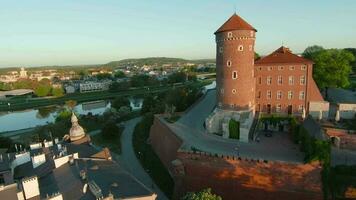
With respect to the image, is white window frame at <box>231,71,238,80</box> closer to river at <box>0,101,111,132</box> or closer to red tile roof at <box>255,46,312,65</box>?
red tile roof at <box>255,46,312,65</box>

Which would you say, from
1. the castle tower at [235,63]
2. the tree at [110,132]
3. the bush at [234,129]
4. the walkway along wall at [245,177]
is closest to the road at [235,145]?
the bush at [234,129]

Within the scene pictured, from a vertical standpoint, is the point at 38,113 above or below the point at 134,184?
below

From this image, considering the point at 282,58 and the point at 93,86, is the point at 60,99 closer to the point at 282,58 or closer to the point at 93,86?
Result: the point at 93,86

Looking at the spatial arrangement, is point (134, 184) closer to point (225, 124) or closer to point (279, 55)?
point (225, 124)

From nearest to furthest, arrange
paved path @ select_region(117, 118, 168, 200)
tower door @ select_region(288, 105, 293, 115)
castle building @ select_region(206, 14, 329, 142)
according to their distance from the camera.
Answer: paved path @ select_region(117, 118, 168, 200), castle building @ select_region(206, 14, 329, 142), tower door @ select_region(288, 105, 293, 115)

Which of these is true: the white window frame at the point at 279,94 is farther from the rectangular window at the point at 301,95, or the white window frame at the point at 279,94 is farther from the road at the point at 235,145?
the road at the point at 235,145

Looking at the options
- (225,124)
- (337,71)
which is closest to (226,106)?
(225,124)

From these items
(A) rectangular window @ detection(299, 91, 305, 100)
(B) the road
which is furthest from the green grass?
(A) rectangular window @ detection(299, 91, 305, 100)
